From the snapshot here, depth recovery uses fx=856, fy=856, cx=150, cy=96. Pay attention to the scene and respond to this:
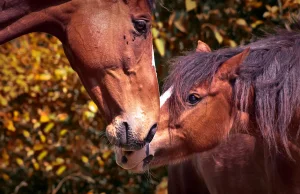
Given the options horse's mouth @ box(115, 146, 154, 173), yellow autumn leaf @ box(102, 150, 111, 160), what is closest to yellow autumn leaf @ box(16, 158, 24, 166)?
yellow autumn leaf @ box(102, 150, 111, 160)

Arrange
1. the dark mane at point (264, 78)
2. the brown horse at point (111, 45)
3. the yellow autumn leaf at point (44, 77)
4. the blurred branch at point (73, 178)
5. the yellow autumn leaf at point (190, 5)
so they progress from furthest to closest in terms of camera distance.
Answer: the blurred branch at point (73, 178), the yellow autumn leaf at point (44, 77), the yellow autumn leaf at point (190, 5), the dark mane at point (264, 78), the brown horse at point (111, 45)

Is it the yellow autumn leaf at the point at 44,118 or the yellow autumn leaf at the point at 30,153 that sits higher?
the yellow autumn leaf at the point at 44,118

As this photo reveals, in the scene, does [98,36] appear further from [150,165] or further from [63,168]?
[63,168]

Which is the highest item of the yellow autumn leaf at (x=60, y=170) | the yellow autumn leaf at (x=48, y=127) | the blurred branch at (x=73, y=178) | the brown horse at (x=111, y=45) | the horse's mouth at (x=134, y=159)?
the brown horse at (x=111, y=45)

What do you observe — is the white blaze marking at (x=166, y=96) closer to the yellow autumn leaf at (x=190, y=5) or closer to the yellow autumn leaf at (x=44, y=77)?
the yellow autumn leaf at (x=190, y=5)

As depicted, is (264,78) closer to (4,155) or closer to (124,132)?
(124,132)

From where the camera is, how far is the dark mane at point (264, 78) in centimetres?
404

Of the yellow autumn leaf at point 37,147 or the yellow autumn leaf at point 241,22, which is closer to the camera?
the yellow autumn leaf at point 241,22

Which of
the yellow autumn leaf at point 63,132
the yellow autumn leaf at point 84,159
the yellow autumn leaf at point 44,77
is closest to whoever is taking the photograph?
the yellow autumn leaf at point 44,77

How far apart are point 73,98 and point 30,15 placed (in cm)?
315

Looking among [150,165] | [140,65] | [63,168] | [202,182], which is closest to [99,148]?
[63,168]

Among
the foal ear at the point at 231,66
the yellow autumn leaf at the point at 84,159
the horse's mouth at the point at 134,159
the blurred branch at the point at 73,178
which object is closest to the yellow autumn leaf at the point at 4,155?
the blurred branch at the point at 73,178

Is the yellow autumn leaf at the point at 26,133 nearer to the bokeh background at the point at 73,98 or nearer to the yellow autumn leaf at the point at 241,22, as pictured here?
the bokeh background at the point at 73,98

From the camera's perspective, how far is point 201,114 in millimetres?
4234
